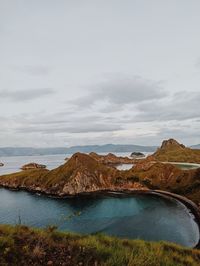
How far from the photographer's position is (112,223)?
76.9 m

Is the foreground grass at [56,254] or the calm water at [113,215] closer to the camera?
the foreground grass at [56,254]

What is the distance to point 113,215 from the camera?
285ft

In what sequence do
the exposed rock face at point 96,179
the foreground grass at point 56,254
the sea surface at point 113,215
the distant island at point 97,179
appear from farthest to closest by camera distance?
1. the exposed rock face at point 96,179
2. the distant island at point 97,179
3. the sea surface at point 113,215
4. the foreground grass at point 56,254

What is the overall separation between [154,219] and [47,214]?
3691 centimetres

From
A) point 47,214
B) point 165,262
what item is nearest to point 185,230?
point 47,214

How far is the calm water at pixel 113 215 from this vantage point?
66938 millimetres

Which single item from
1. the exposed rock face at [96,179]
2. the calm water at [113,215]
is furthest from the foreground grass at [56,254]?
the exposed rock face at [96,179]

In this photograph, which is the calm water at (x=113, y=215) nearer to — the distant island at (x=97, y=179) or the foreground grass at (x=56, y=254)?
the distant island at (x=97, y=179)

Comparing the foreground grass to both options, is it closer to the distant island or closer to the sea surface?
the sea surface

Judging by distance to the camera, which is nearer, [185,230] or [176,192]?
[185,230]

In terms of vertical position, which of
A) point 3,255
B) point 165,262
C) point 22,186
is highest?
point 3,255

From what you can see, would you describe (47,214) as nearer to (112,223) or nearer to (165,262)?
(112,223)

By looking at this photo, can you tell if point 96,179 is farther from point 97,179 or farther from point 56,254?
point 56,254

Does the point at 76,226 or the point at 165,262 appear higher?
the point at 165,262
